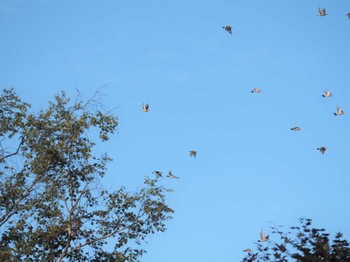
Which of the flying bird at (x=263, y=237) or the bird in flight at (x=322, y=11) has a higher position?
the bird in flight at (x=322, y=11)

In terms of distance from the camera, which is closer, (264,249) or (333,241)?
(333,241)

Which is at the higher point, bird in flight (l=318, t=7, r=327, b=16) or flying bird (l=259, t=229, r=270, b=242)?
bird in flight (l=318, t=7, r=327, b=16)

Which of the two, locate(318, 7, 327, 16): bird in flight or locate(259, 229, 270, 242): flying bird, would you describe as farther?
locate(318, 7, 327, 16): bird in flight

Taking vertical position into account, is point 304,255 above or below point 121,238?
below

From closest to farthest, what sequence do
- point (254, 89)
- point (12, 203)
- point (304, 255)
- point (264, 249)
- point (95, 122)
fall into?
point (304, 255) < point (264, 249) < point (12, 203) < point (95, 122) < point (254, 89)

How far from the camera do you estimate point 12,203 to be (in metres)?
26.2

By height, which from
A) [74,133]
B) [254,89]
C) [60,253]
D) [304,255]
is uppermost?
[254,89]

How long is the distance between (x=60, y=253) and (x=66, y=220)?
1351 mm

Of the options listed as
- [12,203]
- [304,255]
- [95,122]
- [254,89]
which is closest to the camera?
[304,255]

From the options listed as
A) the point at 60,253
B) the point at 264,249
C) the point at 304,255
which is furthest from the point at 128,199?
the point at 304,255

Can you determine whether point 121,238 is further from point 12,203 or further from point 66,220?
point 12,203

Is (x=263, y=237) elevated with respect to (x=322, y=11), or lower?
lower

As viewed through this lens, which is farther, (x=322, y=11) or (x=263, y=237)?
(x=322, y=11)

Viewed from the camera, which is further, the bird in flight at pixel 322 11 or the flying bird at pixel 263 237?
the bird in flight at pixel 322 11
